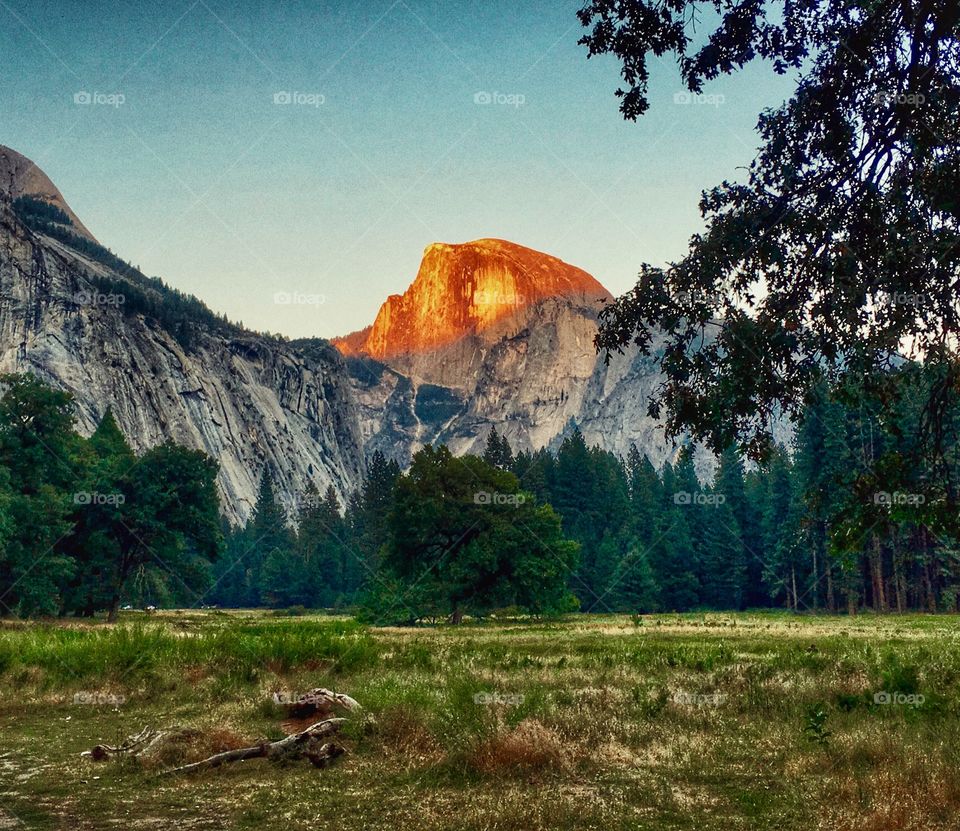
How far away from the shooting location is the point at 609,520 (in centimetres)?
10988

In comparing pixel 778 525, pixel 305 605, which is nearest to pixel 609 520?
pixel 778 525

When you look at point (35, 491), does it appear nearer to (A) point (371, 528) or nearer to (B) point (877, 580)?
(A) point (371, 528)

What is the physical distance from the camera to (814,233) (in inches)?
Answer: 414

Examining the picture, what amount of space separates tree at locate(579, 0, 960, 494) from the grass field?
411 centimetres

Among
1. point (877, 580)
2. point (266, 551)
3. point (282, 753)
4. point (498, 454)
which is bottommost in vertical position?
point (877, 580)

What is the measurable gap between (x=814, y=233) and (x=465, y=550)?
2056 inches

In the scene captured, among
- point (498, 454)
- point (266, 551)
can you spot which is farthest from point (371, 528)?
point (266, 551)

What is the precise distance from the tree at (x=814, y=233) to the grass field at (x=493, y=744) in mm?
4112

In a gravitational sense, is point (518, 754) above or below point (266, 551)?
below

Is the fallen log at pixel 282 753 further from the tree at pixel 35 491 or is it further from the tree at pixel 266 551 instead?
the tree at pixel 266 551

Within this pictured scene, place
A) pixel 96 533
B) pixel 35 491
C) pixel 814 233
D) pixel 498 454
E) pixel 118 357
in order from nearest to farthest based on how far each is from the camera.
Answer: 1. pixel 814 233
2. pixel 35 491
3. pixel 96 533
4. pixel 498 454
5. pixel 118 357

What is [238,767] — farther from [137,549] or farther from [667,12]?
[137,549]

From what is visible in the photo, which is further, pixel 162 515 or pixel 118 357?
pixel 118 357

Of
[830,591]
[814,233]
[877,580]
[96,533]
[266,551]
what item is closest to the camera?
[814,233]
